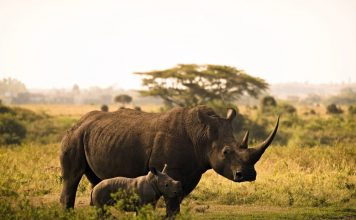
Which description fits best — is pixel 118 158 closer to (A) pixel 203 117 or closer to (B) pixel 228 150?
(A) pixel 203 117

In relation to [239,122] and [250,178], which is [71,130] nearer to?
[250,178]

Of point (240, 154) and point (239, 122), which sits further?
point (239, 122)

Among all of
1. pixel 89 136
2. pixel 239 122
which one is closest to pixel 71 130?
pixel 89 136

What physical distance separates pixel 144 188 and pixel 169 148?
3.32ft

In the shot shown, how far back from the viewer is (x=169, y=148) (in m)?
10.7

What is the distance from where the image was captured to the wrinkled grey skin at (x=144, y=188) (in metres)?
9.87

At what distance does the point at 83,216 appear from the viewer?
9.66 m

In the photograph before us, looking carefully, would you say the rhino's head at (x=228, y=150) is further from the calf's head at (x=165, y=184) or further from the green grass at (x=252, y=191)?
the calf's head at (x=165, y=184)

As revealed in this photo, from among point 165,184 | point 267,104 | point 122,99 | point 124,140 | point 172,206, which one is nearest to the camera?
point 165,184

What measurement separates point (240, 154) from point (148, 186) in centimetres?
147

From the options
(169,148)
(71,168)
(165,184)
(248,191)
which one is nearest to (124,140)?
(169,148)

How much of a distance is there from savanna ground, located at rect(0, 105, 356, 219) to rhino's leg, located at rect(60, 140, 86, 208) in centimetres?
30

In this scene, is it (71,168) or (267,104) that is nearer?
(71,168)

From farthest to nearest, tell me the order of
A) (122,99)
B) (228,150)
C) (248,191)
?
1. (122,99)
2. (248,191)
3. (228,150)
